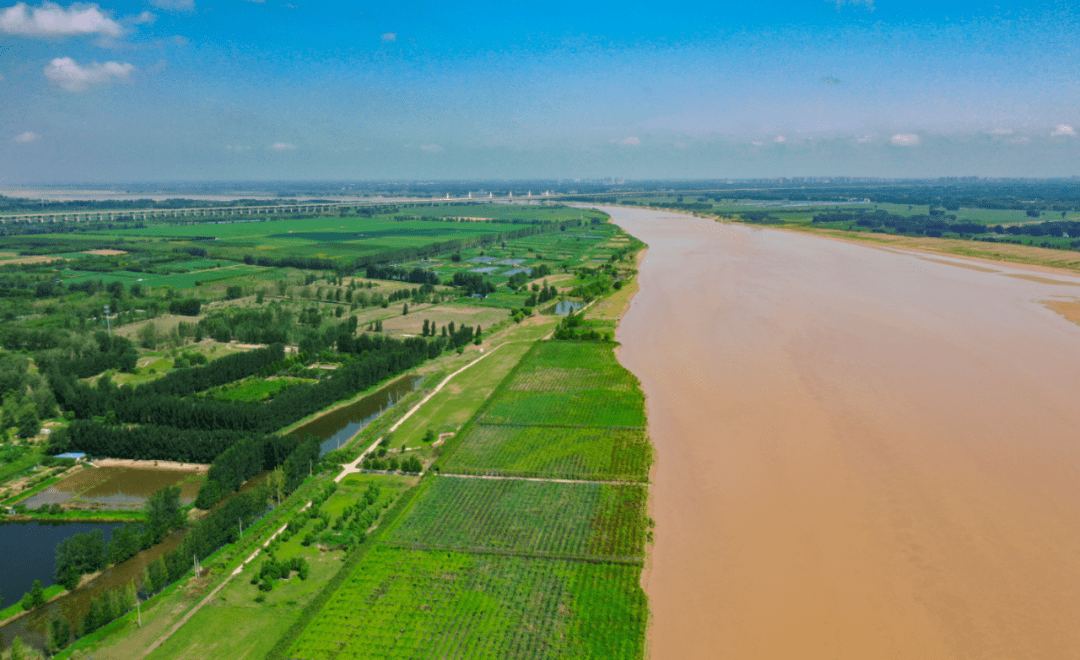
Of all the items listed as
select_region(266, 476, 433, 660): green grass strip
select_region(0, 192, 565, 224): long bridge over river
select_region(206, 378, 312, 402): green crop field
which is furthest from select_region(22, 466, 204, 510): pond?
select_region(0, 192, 565, 224): long bridge over river

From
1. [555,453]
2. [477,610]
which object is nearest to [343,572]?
[477,610]

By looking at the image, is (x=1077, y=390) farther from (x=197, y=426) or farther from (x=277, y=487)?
(x=197, y=426)

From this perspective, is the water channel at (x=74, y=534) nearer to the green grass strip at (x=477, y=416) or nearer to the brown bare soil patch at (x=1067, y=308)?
the green grass strip at (x=477, y=416)

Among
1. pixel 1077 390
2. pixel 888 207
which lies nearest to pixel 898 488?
pixel 1077 390

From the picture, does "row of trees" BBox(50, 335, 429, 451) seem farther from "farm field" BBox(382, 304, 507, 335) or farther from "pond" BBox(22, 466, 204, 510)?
"farm field" BBox(382, 304, 507, 335)

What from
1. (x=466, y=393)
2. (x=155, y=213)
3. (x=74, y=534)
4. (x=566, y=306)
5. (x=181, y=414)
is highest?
(x=155, y=213)

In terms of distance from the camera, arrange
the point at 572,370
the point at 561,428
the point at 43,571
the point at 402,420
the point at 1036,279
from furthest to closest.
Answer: the point at 1036,279
the point at 572,370
the point at 402,420
the point at 561,428
the point at 43,571

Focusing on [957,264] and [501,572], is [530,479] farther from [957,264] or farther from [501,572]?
[957,264]
